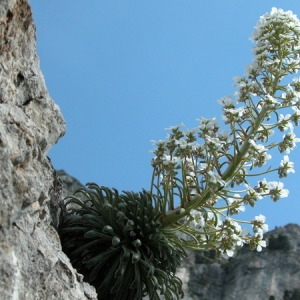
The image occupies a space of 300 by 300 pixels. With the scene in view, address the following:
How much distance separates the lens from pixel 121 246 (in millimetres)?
7820

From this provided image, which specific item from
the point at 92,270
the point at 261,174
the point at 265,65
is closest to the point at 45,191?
the point at 92,270

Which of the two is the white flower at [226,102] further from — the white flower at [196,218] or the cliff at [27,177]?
the cliff at [27,177]

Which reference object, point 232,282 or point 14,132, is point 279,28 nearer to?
point 14,132

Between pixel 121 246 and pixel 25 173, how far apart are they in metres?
2.41

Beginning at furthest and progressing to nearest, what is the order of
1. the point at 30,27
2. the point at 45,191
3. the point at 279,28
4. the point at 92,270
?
the point at 279,28 → the point at 92,270 → the point at 30,27 → the point at 45,191

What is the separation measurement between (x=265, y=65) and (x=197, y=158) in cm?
144

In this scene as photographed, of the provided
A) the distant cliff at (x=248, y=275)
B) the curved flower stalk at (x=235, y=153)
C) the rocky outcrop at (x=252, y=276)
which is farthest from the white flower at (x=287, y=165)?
the rocky outcrop at (x=252, y=276)

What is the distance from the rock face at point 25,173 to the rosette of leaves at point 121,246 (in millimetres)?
964

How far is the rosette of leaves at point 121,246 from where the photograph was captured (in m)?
7.71

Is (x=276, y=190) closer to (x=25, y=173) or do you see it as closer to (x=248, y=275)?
(x=25, y=173)

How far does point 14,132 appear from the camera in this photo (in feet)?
18.6

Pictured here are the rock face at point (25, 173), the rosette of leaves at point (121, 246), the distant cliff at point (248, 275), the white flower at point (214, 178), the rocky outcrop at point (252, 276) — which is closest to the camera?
the rock face at point (25, 173)

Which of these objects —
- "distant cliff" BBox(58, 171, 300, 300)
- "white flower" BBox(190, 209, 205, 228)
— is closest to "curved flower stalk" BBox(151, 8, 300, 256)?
"white flower" BBox(190, 209, 205, 228)

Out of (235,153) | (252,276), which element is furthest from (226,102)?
(252,276)
